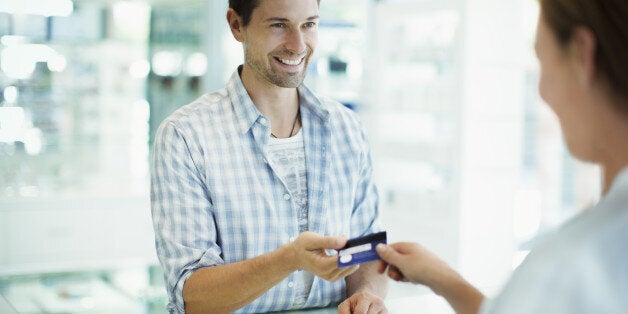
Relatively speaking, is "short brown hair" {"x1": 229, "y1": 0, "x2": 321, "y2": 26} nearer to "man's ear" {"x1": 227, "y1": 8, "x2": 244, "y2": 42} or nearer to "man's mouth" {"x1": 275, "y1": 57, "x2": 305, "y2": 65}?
"man's ear" {"x1": 227, "y1": 8, "x2": 244, "y2": 42}

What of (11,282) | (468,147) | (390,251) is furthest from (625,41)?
(468,147)

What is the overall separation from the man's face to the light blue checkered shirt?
95 millimetres

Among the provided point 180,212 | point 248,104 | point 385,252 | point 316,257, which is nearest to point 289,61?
point 248,104

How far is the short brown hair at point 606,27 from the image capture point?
89 centimetres

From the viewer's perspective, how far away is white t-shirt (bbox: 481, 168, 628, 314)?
85 cm

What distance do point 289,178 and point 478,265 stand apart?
12.8 feet

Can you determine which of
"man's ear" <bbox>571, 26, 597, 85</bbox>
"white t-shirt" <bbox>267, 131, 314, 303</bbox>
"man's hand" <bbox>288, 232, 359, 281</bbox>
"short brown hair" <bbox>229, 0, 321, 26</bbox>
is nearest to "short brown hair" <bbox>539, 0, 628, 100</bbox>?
"man's ear" <bbox>571, 26, 597, 85</bbox>

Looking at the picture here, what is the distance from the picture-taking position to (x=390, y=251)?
145cm

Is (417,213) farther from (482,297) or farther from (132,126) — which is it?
(482,297)

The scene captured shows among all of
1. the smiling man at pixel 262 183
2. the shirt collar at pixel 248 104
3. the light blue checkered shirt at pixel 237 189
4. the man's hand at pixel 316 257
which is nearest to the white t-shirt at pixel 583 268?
the man's hand at pixel 316 257

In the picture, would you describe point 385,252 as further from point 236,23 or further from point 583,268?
point 236,23

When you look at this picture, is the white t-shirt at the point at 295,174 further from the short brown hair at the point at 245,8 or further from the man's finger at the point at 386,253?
the man's finger at the point at 386,253

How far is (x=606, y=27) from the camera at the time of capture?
2.94 ft

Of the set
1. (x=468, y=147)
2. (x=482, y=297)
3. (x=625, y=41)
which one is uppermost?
(x=625, y=41)
